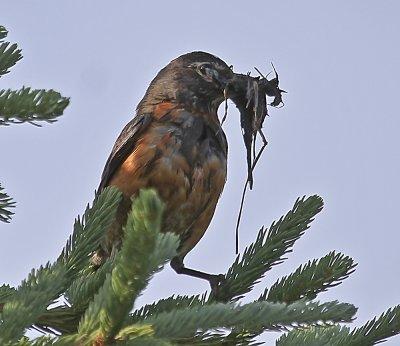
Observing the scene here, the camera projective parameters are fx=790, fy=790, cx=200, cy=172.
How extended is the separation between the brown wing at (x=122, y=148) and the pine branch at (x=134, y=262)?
336 centimetres

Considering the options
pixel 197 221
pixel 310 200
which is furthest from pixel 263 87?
pixel 310 200

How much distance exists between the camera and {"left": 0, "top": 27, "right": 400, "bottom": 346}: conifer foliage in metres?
1.46

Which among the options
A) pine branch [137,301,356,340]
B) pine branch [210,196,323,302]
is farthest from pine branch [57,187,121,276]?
pine branch [210,196,323,302]

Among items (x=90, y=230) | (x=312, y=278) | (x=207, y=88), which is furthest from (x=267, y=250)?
(x=207, y=88)

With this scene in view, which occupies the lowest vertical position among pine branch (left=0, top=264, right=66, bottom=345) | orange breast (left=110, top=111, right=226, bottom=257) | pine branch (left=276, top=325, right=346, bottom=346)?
pine branch (left=0, top=264, right=66, bottom=345)

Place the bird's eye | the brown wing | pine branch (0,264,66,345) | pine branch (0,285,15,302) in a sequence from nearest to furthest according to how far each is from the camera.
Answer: pine branch (0,264,66,345), pine branch (0,285,15,302), the brown wing, the bird's eye

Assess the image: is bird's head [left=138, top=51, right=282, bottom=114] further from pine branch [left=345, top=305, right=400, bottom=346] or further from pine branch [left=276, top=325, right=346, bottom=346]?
pine branch [left=276, top=325, right=346, bottom=346]

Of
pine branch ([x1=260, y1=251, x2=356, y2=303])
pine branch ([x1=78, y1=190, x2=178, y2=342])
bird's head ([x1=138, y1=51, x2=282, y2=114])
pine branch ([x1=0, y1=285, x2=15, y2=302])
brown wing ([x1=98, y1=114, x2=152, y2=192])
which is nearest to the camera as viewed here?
pine branch ([x1=78, y1=190, x2=178, y2=342])

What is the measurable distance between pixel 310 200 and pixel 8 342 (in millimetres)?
1566

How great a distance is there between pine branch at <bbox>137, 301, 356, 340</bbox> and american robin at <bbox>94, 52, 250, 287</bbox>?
8.28 ft

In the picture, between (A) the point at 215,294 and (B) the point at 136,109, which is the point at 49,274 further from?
(B) the point at 136,109

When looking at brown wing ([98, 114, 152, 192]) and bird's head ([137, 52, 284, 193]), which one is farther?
brown wing ([98, 114, 152, 192])

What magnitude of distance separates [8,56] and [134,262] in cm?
83

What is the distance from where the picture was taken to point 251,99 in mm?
4660
